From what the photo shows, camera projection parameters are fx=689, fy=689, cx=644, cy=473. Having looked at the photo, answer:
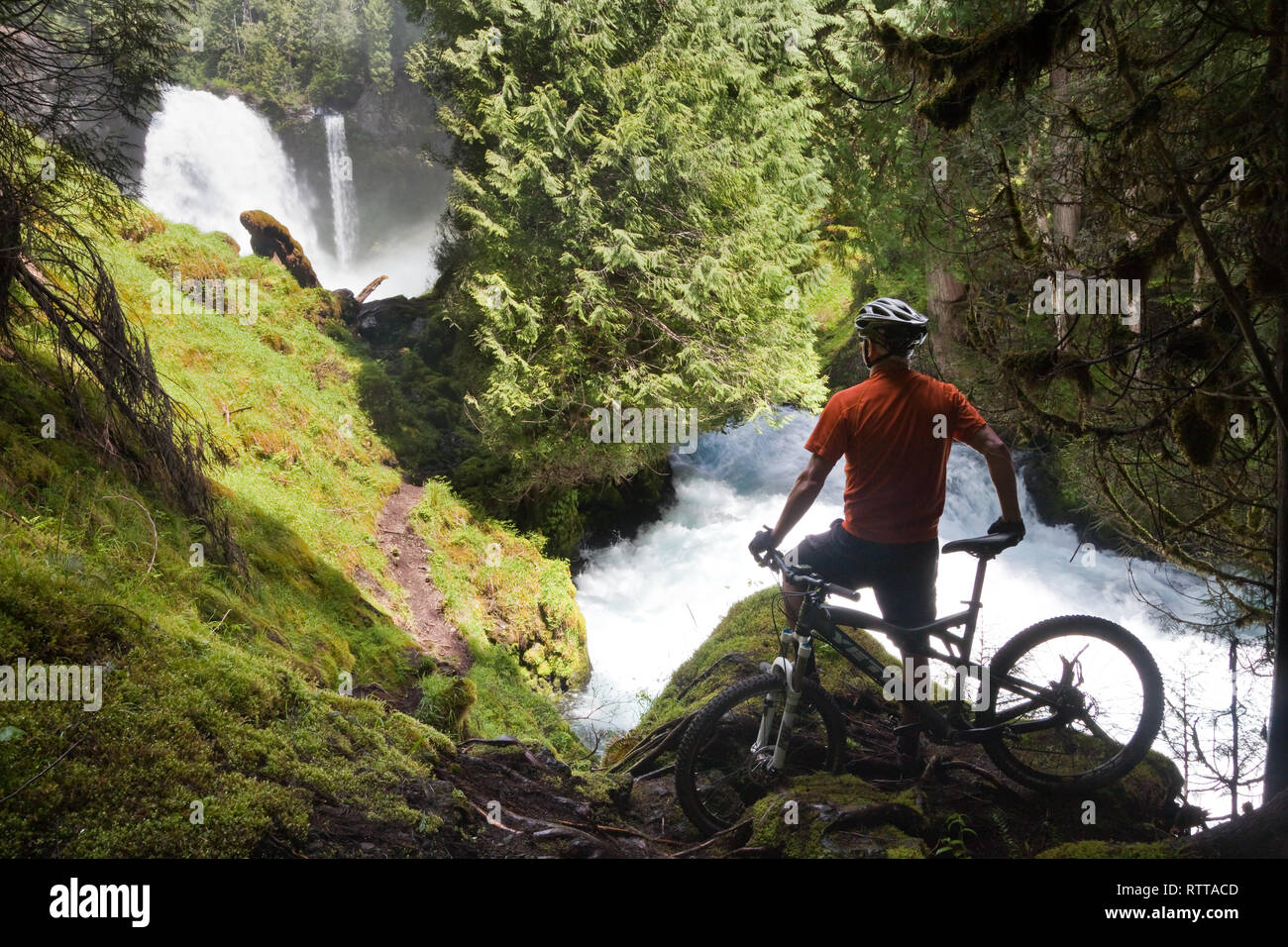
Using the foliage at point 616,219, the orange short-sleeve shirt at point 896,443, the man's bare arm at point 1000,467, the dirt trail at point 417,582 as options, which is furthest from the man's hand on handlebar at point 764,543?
the foliage at point 616,219

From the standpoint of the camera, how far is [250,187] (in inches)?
1053

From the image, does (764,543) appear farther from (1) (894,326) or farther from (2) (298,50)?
(2) (298,50)

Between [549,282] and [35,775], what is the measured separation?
33.4 feet

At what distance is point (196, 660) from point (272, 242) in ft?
57.7

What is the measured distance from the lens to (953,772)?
12.4 ft

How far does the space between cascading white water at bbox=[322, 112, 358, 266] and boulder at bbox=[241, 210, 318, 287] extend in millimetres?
14889

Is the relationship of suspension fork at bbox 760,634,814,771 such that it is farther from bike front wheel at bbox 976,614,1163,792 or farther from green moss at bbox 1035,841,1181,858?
green moss at bbox 1035,841,1181,858

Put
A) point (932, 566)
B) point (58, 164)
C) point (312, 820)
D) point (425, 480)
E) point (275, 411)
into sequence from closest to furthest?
point (312, 820), point (932, 566), point (58, 164), point (275, 411), point (425, 480)

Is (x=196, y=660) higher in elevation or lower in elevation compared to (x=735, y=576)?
higher

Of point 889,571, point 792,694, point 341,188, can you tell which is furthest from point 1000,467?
point 341,188

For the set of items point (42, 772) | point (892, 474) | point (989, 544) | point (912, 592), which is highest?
point (892, 474)

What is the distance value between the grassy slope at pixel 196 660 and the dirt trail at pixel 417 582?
15.2 inches
